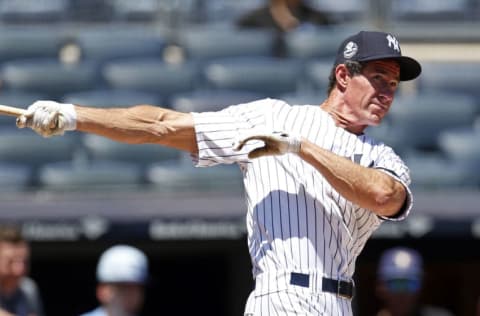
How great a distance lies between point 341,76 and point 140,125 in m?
0.72

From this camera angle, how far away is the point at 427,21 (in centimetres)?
919

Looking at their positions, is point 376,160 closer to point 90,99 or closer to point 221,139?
point 221,139

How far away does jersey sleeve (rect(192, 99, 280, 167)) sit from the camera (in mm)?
3955

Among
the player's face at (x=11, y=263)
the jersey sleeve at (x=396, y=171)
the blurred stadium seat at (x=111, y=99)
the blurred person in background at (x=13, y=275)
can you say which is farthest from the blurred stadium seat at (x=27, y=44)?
the jersey sleeve at (x=396, y=171)

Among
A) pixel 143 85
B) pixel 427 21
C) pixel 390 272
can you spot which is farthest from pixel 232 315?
pixel 427 21

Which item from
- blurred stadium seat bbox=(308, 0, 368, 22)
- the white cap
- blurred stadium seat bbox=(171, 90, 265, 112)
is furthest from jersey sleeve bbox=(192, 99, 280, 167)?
blurred stadium seat bbox=(308, 0, 368, 22)

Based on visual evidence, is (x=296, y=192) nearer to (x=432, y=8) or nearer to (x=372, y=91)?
(x=372, y=91)

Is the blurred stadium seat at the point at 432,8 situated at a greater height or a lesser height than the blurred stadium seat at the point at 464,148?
greater

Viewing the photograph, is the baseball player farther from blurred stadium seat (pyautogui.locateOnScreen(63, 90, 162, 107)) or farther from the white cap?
blurred stadium seat (pyautogui.locateOnScreen(63, 90, 162, 107))

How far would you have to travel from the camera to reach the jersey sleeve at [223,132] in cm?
396

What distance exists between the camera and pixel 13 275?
5.52 m

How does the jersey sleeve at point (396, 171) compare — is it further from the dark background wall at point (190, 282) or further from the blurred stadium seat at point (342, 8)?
the blurred stadium seat at point (342, 8)

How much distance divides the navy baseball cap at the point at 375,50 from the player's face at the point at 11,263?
6.95ft

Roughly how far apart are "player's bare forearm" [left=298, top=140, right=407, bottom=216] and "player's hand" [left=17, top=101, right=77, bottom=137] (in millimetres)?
711
